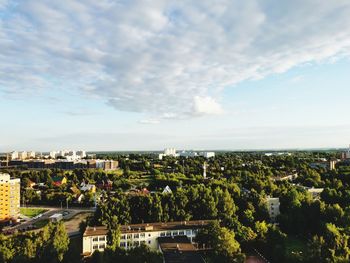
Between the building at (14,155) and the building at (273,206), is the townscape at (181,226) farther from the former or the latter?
the building at (14,155)

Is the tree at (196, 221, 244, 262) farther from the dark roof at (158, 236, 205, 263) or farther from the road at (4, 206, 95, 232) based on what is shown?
the road at (4, 206, 95, 232)

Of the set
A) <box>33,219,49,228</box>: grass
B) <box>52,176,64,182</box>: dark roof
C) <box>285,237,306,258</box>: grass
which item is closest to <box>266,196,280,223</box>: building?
<box>285,237,306,258</box>: grass

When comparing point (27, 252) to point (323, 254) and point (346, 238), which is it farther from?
point (346, 238)

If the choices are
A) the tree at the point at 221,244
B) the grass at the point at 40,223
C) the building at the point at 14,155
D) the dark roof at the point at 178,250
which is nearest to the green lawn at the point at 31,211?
the grass at the point at 40,223

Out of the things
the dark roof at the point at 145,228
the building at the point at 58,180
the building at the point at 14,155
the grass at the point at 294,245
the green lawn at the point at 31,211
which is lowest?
the green lawn at the point at 31,211

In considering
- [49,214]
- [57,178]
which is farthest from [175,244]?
[57,178]

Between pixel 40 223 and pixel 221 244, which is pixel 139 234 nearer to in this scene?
pixel 221 244
